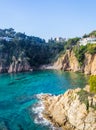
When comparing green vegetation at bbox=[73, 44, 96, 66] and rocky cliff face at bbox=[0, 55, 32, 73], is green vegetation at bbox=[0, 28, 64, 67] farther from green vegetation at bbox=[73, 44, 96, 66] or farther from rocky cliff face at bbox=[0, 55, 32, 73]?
green vegetation at bbox=[73, 44, 96, 66]

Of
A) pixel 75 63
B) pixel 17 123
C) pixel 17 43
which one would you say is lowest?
pixel 17 123

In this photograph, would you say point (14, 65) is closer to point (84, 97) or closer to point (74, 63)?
point (74, 63)

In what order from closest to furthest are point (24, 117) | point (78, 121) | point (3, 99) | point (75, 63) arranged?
point (78, 121)
point (24, 117)
point (3, 99)
point (75, 63)

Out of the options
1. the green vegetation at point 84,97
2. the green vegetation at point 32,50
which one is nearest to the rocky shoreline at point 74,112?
the green vegetation at point 84,97

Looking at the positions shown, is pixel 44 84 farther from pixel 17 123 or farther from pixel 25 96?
pixel 17 123

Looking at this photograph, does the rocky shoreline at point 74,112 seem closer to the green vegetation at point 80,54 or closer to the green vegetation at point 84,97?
the green vegetation at point 84,97

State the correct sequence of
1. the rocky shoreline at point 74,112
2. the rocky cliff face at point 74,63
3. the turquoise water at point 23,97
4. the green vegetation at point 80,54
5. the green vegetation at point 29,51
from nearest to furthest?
the rocky shoreline at point 74,112, the turquoise water at point 23,97, the rocky cliff face at point 74,63, the green vegetation at point 80,54, the green vegetation at point 29,51

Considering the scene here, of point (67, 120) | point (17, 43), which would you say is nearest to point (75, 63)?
point (17, 43)

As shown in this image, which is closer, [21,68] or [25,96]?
[25,96]

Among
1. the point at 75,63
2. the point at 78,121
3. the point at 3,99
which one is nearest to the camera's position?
the point at 78,121
